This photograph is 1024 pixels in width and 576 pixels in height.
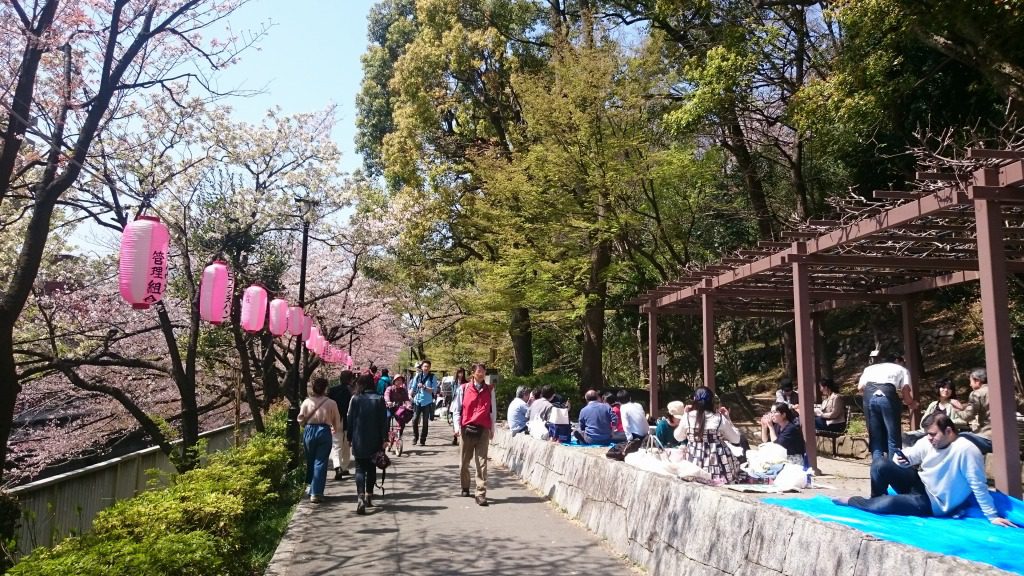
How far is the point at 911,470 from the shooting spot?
583 cm

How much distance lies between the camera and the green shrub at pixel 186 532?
404cm

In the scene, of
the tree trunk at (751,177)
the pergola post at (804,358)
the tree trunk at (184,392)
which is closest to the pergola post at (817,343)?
the tree trunk at (751,177)

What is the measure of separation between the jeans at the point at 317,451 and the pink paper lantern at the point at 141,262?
9.49ft

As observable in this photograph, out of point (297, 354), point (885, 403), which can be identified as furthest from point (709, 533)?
point (297, 354)

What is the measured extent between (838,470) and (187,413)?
377 inches

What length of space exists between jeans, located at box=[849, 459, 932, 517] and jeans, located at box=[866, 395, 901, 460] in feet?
4.93

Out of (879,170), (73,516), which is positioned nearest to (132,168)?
(73,516)

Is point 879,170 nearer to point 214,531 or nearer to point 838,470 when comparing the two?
point 838,470

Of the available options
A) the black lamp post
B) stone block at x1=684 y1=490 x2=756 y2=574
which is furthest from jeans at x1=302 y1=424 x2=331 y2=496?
stone block at x1=684 y1=490 x2=756 y2=574

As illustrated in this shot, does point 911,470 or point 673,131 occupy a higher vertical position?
point 673,131

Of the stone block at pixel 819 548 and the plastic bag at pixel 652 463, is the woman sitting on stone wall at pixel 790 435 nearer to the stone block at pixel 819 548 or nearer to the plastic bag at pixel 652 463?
the plastic bag at pixel 652 463

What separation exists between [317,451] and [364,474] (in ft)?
2.43

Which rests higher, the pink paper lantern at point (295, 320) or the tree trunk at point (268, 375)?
the pink paper lantern at point (295, 320)

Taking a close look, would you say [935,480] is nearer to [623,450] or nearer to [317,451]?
[623,450]
